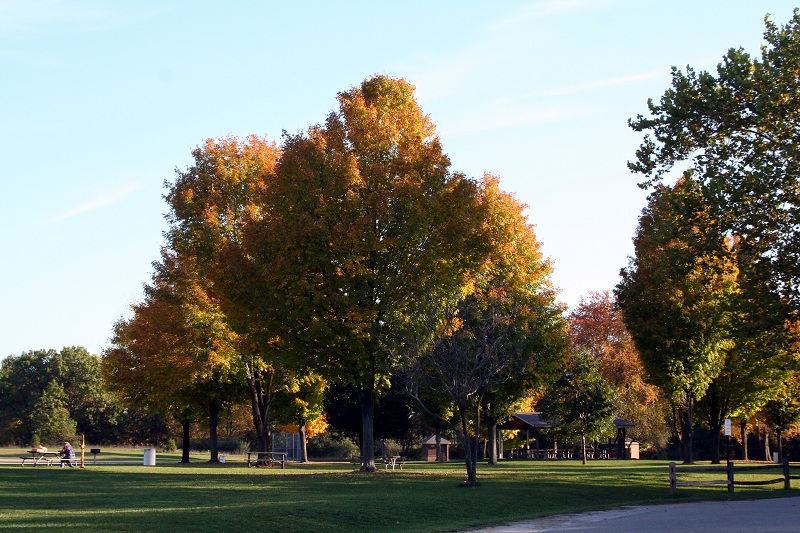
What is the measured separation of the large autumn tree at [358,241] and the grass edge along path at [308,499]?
18.6 feet

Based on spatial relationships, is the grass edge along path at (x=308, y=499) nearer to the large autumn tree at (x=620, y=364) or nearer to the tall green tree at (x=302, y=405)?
the tall green tree at (x=302, y=405)

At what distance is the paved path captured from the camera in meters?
20.1

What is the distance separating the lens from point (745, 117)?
30.0 m

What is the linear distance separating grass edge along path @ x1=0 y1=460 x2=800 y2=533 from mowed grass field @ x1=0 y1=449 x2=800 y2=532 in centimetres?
3

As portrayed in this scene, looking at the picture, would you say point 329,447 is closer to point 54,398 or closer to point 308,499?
point 54,398

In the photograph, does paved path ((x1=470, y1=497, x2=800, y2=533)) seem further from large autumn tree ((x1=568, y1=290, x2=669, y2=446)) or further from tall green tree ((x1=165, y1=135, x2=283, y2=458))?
large autumn tree ((x1=568, y1=290, x2=669, y2=446))

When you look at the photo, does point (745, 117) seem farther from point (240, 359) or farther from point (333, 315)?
point (240, 359)

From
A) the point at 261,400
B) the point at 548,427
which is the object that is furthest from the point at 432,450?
the point at 261,400

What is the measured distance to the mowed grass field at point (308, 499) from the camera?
19000 millimetres

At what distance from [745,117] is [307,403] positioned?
35.8m

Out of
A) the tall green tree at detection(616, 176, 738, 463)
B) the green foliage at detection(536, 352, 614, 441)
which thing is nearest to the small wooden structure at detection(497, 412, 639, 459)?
the green foliage at detection(536, 352, 614, 441)

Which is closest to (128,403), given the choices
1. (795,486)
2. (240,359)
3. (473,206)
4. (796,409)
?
(240,359)

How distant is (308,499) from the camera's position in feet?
77.6

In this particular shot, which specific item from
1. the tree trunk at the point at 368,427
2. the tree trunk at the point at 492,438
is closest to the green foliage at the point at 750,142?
the tree trunk at the point at 368,427
